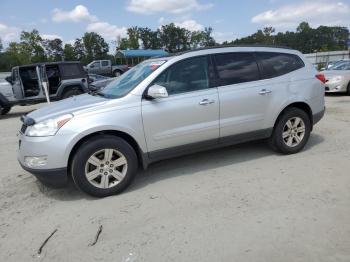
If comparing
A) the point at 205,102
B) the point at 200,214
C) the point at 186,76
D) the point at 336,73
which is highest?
the point at 186,76

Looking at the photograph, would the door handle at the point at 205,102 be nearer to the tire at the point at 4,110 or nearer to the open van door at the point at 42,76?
the open van door at the point at 42,76

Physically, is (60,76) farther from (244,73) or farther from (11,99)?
(244,73)

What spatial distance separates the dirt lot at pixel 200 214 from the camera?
3236mm

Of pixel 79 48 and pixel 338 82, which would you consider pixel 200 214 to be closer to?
pixel 338 82

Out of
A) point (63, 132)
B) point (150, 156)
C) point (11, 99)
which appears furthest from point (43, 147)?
point (11, 99)

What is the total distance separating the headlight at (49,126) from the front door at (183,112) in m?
0.97

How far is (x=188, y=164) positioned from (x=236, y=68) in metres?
1.60

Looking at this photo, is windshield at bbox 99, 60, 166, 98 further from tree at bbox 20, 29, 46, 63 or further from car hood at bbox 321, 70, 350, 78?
tree at bbox 20, 29, 46, 63

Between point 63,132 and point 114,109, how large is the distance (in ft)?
2.19

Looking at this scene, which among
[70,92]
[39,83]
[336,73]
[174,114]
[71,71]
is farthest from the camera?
[71,71]

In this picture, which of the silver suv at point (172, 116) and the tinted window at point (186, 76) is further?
the tinted window at point (186, 76)

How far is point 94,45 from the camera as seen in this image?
83438 mm

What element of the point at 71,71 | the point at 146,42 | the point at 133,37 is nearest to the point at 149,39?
the point at 146,42

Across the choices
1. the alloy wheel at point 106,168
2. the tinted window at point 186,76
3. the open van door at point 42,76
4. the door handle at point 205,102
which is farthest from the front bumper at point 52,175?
the open van door at point 42,76
